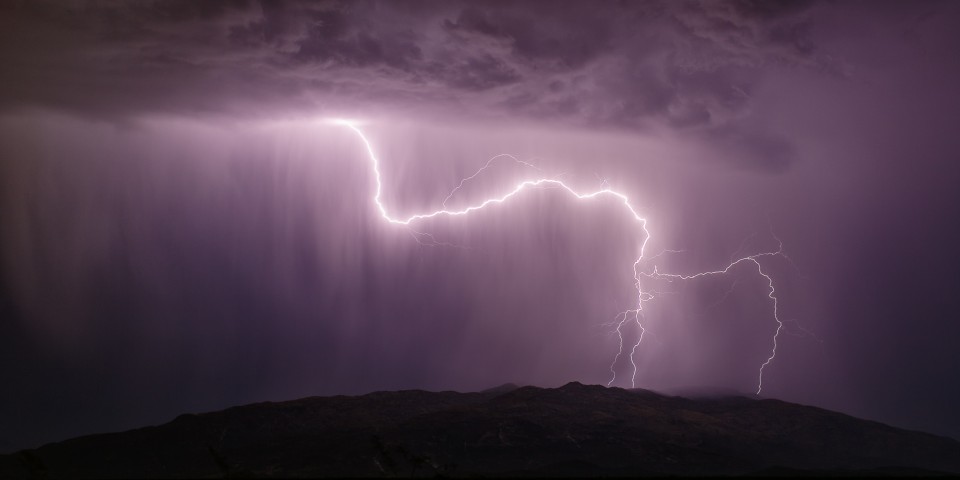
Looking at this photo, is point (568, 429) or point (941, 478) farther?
point (568, 429)

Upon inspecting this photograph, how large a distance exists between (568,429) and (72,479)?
164 ft

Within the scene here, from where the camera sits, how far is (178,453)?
72.6 m

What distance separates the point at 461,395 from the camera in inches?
4259

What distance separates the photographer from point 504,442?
7381 cm

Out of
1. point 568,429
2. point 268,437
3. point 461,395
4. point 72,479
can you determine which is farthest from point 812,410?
point 72,479

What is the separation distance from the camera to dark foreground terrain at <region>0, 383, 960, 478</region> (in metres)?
65.8

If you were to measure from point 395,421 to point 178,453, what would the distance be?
80.5 feet

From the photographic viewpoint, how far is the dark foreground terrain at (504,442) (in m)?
65.8

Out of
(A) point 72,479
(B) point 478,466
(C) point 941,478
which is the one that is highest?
(C) point 941,478

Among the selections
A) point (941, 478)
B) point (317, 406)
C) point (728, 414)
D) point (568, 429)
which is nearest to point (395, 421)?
point (317, 406)

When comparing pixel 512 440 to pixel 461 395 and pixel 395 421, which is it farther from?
pixel 461 395

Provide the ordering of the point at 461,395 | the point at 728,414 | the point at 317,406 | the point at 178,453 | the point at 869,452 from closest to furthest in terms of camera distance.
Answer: the point at 178,453 → the point at 869,452 → the point at 317,406 → the point at 728,414 → the point at 461,395

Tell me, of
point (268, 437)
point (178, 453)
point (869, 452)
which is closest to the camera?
point (178, 453)

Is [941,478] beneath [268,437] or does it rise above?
above
